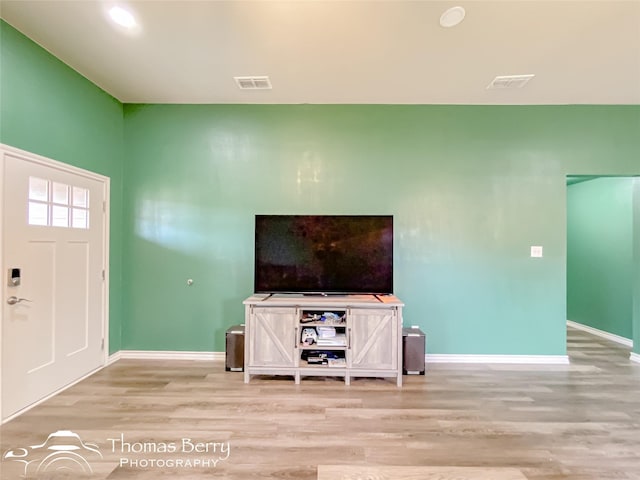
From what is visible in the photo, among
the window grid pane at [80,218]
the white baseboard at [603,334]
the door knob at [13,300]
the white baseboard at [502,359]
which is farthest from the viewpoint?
the white baseboard at [603,334]

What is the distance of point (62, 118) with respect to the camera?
279cm

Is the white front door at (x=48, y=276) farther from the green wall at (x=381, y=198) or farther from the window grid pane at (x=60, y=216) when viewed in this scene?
the green wall at (x=381, y=198)

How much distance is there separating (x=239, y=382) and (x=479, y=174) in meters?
3.47

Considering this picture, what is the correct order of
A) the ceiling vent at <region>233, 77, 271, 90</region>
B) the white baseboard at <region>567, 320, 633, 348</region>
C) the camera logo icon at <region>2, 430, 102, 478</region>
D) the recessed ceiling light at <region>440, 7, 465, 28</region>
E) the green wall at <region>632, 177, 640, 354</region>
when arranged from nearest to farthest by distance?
the camera logo icon at <region>2, 430, 102, 478</region>, the recessed ceiling light at <region>440, 7, 465, 28</region>, the ceiling vent at <region>233, 77, 271, 90</region>, the green wall at <region>632, 177, 640, 354</region>, the white baseboard at <region>567, 320, 633, 348</region>

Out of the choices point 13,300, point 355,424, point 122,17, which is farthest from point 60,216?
point 355,424

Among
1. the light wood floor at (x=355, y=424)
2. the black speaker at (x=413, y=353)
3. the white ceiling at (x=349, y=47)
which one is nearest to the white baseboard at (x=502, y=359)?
the light wood floor at (x=355, y=424)

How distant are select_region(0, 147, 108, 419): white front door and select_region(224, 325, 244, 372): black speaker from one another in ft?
4.52

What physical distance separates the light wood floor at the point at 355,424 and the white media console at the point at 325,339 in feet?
0.50

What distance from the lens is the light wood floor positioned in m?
1.86

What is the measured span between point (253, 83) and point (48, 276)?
8.49 ft

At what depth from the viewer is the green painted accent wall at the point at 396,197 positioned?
3.53 m

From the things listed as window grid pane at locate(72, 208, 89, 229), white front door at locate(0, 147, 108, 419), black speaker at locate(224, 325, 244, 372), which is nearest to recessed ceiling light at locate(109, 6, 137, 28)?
white front door at locate(0, 147, 108, 419)

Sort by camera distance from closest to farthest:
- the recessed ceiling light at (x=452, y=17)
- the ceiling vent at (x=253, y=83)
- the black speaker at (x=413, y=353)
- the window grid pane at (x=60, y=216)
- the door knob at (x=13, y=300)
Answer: the recessed ceiling light at (x=452, y=17), the door knob at (x=13, y=300), the window grid pane at (x=60, y=216), the ceiling vent at (x=253, y=83), the black speaker at (x=413, y=353)

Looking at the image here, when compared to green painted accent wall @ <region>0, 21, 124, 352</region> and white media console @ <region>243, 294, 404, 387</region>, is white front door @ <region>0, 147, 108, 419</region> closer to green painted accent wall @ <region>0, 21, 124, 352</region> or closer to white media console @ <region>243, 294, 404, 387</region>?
green painted accent wall @ <region>0, 21, 124, 352</region>
